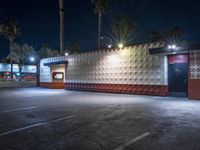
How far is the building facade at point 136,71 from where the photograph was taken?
16125 mm

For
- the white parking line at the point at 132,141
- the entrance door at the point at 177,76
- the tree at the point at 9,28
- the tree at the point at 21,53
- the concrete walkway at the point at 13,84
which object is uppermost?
the tree at the point at 9,28

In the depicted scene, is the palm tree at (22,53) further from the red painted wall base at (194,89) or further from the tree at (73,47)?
the red painted wall base at (194,89)

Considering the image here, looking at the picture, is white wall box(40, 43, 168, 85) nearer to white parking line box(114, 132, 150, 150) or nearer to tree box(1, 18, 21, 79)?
white parking line box(114, 132, 150, 150)

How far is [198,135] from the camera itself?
582 cm

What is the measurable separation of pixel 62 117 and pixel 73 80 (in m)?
17.4

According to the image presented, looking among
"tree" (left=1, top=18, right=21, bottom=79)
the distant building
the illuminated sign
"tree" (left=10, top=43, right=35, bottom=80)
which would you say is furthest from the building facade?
"tree" (left=10, top=43, right=35, bottom=80)

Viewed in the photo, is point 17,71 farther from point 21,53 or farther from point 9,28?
point 9,28

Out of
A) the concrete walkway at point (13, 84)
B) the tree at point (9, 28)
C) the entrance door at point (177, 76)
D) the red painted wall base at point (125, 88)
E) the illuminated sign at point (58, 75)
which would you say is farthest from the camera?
the tree at point (9, 28)

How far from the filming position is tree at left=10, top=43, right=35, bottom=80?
58650 millimetres

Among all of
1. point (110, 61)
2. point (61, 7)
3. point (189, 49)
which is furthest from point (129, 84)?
point (61, 7)

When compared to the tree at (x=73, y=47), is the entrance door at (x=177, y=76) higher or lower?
lower

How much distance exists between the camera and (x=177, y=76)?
56.1 feet

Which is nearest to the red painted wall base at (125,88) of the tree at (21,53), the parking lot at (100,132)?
the parking lot at (100,132)

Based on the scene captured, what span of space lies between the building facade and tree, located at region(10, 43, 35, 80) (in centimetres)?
3796
